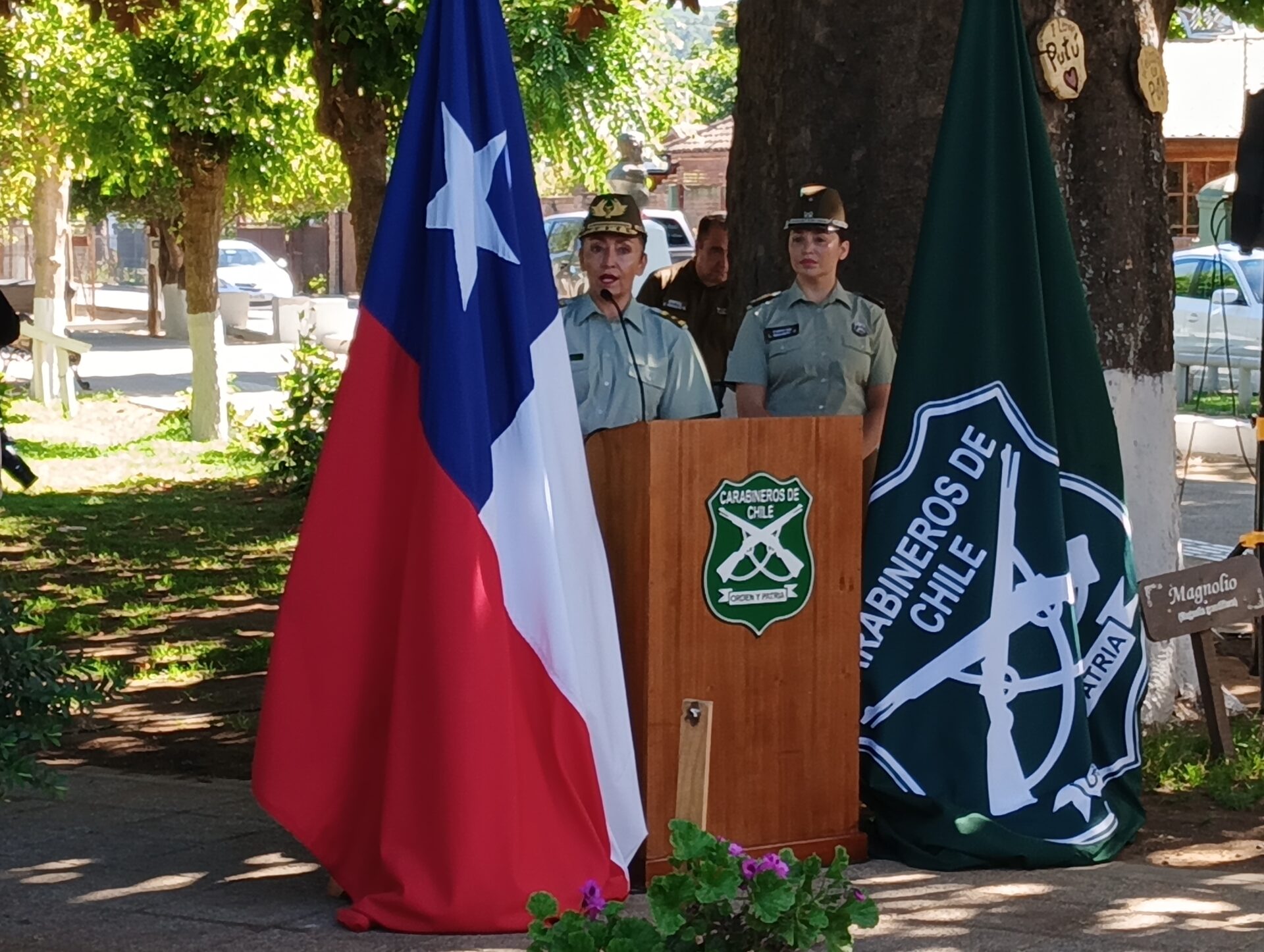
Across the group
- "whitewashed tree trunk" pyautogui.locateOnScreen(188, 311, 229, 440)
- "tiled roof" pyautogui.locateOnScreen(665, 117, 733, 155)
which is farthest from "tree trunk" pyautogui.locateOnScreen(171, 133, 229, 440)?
"tiled roof" pyautogui.locateOnScreen(665, 117, 733, 155)

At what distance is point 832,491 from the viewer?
5535 mm

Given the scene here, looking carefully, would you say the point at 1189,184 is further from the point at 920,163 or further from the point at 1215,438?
the point at 920,163

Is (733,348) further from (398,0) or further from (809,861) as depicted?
(398,0)

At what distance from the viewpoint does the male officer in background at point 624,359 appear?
600 centimetres

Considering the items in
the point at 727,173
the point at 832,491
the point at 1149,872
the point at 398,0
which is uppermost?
the point at 398,0

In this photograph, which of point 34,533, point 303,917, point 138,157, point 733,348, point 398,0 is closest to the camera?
point 303,917

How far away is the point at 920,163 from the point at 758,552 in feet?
7.14

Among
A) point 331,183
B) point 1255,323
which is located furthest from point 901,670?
point 331,183

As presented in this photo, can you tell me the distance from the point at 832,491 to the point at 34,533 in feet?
33.0

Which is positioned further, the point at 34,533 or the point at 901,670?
the point at 34,533

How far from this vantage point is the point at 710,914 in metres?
3.72

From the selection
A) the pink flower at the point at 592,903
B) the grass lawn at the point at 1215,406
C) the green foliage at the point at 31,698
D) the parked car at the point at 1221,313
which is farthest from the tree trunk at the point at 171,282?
the pink flower at the point at 592,903

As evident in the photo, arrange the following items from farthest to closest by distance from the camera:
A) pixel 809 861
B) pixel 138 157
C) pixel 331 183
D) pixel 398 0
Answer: pixel 331 183
pixel 138 157
pixel 398 0
pixel 809 861

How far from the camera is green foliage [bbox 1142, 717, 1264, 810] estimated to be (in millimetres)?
6605
